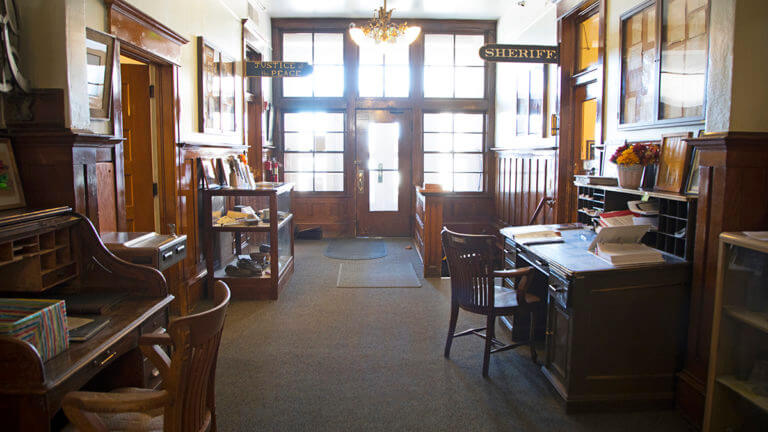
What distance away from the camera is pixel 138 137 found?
14.3 feet

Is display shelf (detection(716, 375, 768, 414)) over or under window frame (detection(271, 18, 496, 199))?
under

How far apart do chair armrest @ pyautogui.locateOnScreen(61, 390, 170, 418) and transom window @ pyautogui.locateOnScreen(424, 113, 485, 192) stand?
716cm

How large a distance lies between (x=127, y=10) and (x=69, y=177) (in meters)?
1.57

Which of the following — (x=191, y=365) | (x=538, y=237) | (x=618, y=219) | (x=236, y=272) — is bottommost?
(x=236, y=272)

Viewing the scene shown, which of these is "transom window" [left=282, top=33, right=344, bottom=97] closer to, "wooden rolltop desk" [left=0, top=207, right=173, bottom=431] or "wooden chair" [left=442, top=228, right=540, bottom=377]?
"wooden chair" [left=442, top=228, right=540, bottom=377]

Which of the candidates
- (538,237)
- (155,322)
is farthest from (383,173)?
(155,322)

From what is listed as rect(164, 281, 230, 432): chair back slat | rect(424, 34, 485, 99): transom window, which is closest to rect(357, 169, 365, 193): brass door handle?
rect(424, 34, 485, 99): transom window

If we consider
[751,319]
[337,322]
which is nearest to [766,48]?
[751,319]

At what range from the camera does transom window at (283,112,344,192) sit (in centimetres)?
858

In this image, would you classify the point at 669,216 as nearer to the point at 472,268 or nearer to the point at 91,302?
the point at 472,268

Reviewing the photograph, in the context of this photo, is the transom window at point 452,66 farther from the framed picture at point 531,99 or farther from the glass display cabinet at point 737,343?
the glass display cabinet at point 737,343

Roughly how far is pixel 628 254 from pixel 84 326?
2.80 meters

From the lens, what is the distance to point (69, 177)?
2717 mm

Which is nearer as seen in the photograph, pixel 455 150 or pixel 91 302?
pixel 91 302
